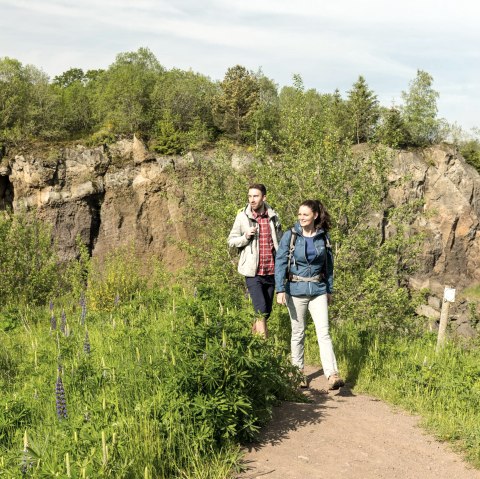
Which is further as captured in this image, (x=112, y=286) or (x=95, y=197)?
(x=95, y=197)

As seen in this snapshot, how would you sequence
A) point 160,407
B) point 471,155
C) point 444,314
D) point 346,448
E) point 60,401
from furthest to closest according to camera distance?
point 471,155 < point 444,314 < point 346,448 < point 60,401 < point 160,407

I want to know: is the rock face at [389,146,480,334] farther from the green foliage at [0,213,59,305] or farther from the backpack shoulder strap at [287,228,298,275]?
the backpack shoulder strap at [287,228,298,275]

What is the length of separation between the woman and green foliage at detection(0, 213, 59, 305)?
7.82 metres

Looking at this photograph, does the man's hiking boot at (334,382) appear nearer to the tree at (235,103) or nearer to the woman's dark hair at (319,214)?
the woman's dark hair at (319,214)

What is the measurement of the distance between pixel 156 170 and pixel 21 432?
65.0 ft

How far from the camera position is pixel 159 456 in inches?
147

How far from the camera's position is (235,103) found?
28609 mm

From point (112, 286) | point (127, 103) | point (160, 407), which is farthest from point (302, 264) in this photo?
point (127, 103)

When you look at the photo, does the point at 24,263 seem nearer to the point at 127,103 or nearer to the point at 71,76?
the point at 127,103

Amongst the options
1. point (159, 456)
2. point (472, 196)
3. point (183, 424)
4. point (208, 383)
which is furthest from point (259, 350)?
point (472, 196)

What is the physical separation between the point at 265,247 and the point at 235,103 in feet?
77.0

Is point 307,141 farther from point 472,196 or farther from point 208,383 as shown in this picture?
point 472,196

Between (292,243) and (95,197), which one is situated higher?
(292,243)

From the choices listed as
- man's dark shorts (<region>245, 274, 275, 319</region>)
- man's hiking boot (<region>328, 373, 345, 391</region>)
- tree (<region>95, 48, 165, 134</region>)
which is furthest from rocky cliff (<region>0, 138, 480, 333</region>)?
man's hiking boot (<region>328, 373, 345, 391</region>)
